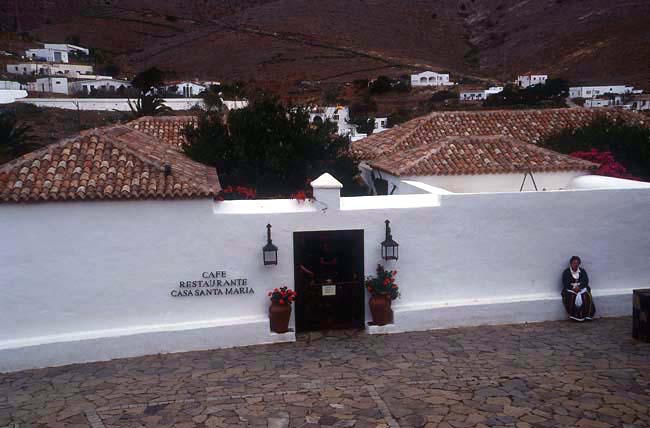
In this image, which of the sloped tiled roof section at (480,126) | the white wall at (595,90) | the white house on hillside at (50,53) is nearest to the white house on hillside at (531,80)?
the white wall at (595,90)

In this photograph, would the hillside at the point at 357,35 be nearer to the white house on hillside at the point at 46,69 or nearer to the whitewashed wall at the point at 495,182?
the white house on hillside at the point at 46,69

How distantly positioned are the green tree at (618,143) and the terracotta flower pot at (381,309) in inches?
438

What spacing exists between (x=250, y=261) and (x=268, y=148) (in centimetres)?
525

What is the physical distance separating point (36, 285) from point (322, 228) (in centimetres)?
441

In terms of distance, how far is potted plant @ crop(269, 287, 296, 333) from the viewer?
9.97 metres

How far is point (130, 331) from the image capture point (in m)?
9.62

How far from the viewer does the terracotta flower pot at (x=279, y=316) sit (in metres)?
9.97

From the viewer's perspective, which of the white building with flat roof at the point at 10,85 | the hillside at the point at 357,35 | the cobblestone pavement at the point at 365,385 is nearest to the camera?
the cobblestone pavement at the point at 365,385

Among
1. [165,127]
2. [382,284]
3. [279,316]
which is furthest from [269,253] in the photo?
[165,127]

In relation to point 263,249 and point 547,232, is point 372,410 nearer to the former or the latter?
point 263,249

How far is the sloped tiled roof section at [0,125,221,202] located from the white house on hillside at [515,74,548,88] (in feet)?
184

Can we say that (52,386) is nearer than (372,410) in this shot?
No

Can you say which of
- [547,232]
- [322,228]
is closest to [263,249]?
[322,228]

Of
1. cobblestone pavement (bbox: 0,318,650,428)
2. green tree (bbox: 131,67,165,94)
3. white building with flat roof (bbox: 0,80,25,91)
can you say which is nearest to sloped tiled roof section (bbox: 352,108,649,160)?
cobblestone pavement (bbox: 0,318,650,428)
